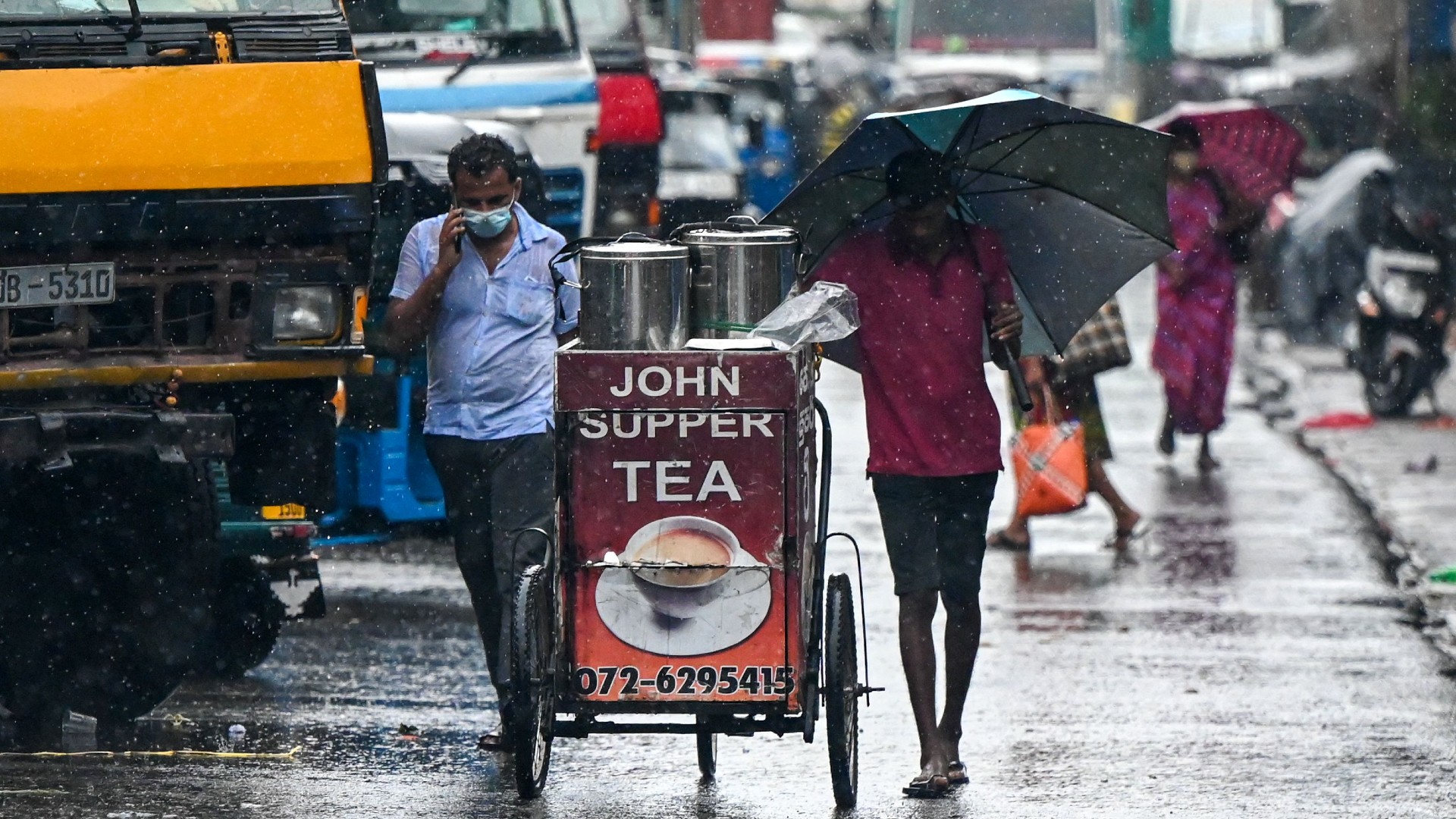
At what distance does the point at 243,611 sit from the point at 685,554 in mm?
2441

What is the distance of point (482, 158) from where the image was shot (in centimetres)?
679

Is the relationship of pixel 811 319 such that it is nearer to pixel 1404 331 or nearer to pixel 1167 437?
pixel 1167 437

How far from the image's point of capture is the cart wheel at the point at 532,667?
20.2 ft

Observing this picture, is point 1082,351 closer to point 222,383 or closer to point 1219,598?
point 1219,598

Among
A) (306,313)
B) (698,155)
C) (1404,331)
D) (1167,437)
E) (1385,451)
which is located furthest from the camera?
(698,155)

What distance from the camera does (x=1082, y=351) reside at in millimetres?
10688

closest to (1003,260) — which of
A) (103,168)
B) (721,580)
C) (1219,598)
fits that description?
(721,580)

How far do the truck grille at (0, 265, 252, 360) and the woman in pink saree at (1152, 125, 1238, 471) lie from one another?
6.46 metres

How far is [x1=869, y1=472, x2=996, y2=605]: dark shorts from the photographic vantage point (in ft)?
21.9

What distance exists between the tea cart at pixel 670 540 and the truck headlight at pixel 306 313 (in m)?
1.35

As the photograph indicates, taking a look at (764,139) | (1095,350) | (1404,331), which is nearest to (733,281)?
(1095,350)

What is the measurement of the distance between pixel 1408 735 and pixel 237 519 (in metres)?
3.79

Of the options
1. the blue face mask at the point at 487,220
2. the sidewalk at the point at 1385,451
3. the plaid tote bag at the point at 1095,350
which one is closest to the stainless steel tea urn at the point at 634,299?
the blue face mask at the point at 487,220

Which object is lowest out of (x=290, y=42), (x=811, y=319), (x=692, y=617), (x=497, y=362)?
(x=692, y=617)
